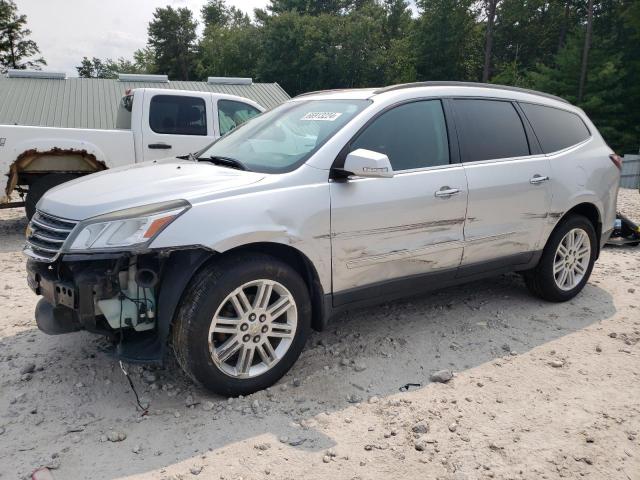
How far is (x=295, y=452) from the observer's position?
8.73 feet

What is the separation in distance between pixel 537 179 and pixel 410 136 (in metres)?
1.24

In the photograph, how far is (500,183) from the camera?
3986 mm

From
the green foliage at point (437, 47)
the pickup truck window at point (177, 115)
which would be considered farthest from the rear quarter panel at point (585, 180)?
the green foliage at point (437, 47)

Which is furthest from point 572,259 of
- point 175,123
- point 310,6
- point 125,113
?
point 310,6

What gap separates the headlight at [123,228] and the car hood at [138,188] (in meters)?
0.08

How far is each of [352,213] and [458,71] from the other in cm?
4178

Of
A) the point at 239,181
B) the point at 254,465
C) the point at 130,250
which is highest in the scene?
the point at 239,181

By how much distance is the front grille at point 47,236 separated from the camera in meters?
2.84

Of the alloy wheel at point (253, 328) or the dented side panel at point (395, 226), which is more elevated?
the dented side panel at point (395, 226)

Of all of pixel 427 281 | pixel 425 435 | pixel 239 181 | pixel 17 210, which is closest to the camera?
pixel 425 435

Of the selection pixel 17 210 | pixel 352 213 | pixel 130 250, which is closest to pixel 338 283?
pixel 352 213

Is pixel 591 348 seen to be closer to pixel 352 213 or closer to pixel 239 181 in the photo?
pixel 352 213

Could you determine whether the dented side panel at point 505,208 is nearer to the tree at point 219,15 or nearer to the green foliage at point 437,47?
the green foliage at point 437,47

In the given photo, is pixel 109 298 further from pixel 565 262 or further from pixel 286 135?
pixel 565 262
